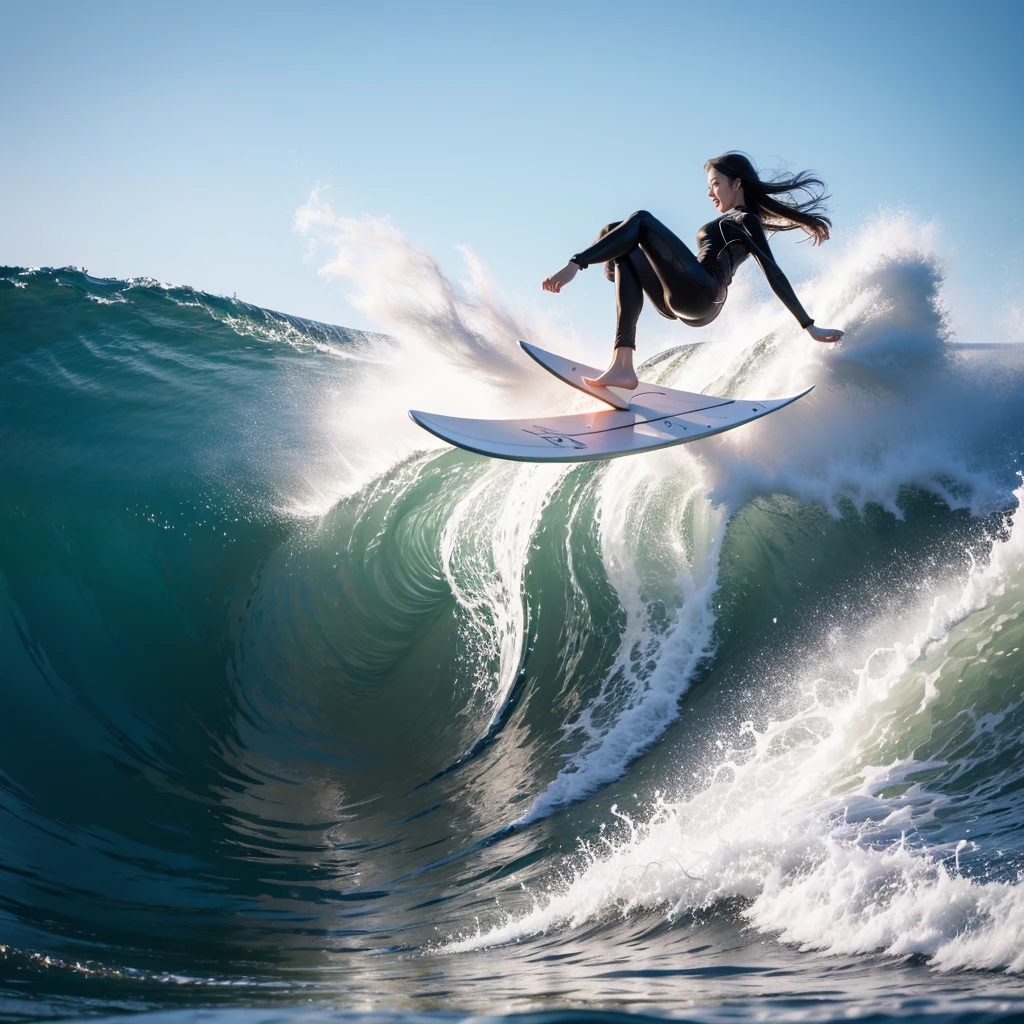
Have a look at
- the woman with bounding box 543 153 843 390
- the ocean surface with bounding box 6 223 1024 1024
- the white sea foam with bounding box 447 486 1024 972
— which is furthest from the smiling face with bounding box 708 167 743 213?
the white sea foam with bounding box 447 486 1024 972

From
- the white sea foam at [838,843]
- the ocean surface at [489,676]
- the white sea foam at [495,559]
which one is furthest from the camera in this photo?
the white sea foam at [495,559]

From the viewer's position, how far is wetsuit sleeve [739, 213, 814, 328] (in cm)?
425

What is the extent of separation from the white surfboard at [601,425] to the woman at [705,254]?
37cm

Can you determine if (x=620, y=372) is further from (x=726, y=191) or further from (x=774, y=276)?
(x=726, y=191)

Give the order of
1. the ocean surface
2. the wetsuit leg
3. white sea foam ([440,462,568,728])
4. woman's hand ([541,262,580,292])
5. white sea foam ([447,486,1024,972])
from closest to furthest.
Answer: white sea foam ([447,486,1024,972]) < the ocean surface < woman's hand ([541,262,580,292]) < the wetsuit leg < white sea foam ([440,462,568,728])

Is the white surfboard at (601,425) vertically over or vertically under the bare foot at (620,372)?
under

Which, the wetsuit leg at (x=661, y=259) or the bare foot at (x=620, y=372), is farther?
the bare foot at (x=620, y=372)

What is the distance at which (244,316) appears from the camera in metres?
9.67

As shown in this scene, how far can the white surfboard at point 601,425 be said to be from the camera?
178 inches

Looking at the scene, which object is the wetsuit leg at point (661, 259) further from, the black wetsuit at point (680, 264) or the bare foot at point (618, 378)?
the bare foot at point (618, 378)

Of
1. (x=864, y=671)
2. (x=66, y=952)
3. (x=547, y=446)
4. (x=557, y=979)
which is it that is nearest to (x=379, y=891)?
(x=66, y=952)

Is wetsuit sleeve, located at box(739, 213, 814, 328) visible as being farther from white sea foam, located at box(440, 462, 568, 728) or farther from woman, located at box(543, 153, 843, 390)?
white sea foam, located at box(440, 462, 568, 728)

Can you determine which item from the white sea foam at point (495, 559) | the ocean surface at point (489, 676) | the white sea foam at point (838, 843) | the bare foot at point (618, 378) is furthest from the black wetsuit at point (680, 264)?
the white sea foam at point (495, 559)

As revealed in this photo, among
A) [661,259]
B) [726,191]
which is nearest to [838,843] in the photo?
[661,259]
